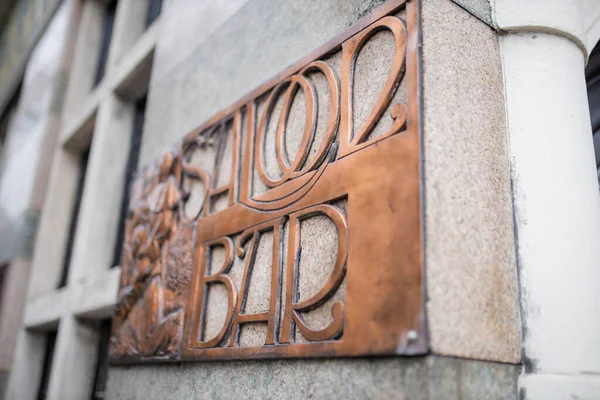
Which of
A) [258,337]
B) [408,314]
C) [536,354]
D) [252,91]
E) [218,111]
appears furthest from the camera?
[218,111]

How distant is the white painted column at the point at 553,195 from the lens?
2.83 ft

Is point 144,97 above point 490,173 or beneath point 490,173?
above

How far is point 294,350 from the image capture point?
93 cm

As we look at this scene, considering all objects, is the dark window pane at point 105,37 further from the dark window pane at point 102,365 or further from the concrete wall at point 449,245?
the concrete wall at point 449,245

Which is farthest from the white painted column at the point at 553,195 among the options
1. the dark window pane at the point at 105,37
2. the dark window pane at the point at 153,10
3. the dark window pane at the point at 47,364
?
the dark window pane at the point at 105,37

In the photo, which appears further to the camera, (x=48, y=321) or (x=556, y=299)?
(x=48, y=321)

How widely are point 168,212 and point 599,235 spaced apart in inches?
41.3

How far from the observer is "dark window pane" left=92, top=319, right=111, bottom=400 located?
2.21 meters

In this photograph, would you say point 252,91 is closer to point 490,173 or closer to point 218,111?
point 218,111

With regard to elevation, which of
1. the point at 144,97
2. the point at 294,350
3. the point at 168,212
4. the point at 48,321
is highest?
the point at 144,97

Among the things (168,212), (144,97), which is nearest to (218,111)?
(168,212)

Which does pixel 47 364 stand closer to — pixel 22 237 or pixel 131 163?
pixel 22 237

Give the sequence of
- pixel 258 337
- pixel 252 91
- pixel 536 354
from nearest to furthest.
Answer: pixel 536 354
pixel 258 337
pixel 252 91

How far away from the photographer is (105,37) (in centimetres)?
336
